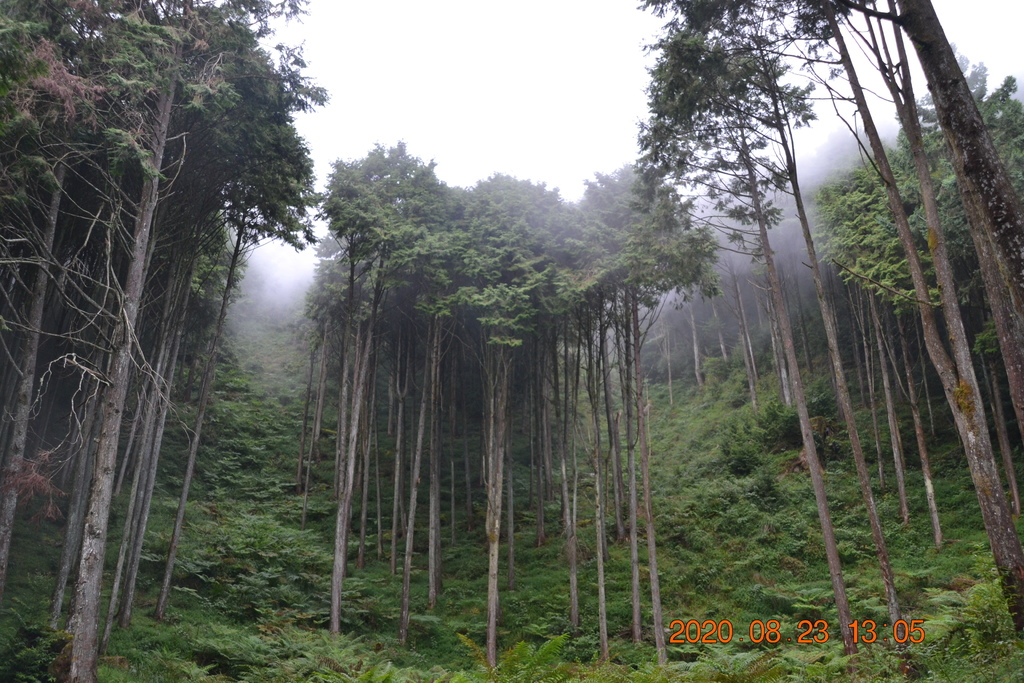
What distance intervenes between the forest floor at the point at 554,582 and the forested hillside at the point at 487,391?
0.09 metres

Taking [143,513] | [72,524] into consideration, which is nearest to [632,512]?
[143,513]

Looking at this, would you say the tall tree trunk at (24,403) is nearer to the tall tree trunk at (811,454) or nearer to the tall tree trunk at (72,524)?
the tall tree trunk at (72,524)

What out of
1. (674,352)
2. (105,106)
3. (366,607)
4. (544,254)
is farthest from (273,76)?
(674,352)

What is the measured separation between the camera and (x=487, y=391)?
16656 millimetres

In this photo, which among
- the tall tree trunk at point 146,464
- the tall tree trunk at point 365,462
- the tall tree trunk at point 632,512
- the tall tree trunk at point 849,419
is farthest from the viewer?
the tall tree trunk at point 365,462

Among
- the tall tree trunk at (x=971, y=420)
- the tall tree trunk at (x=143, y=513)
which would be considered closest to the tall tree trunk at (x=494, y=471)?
the tall tree trunk at (x=143, y=513)

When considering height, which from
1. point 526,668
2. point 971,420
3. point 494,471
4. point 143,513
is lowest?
point 526,668

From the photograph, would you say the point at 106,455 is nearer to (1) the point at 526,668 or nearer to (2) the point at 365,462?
(1) the point at 526,668
